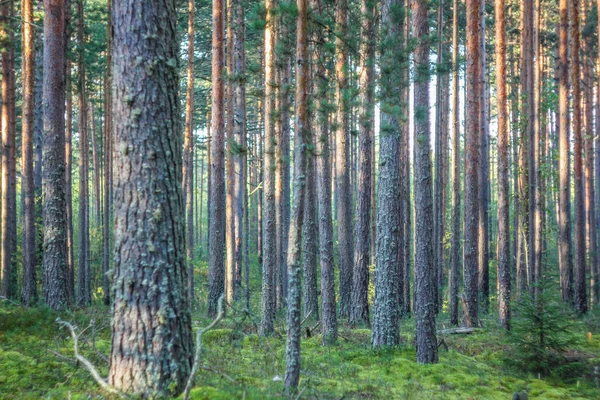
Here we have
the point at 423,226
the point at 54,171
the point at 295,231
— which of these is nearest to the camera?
the point at 295,231

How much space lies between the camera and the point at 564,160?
18281 millimetres

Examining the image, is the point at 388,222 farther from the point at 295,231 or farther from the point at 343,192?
the point at 343,192

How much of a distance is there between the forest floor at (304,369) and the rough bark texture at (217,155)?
3780 millimetres

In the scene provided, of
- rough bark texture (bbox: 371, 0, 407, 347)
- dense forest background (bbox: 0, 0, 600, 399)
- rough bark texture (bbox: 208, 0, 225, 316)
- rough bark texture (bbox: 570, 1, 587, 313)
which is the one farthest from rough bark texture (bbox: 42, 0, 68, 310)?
rough bark texture (bbox: 570, 1, 587, 313)

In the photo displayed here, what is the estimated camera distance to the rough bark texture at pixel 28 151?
14.8 metres

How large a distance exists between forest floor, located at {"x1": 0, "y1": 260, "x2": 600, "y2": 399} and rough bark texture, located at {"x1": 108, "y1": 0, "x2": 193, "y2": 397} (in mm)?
461

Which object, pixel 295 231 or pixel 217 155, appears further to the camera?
pixel 217 155

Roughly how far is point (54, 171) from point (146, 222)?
7.18 m

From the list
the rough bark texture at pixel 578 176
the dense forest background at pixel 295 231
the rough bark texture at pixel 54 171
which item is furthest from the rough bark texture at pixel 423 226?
the rough bark texture at pixel 578 176

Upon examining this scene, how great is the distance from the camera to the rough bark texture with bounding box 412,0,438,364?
892 cm

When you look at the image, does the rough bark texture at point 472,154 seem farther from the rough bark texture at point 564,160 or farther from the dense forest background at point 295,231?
the rough bark texture at point 564,160

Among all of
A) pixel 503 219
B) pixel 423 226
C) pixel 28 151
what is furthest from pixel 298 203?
pixel 28 151

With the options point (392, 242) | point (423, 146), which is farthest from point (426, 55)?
point (392, 242)

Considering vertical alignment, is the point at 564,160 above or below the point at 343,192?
above
